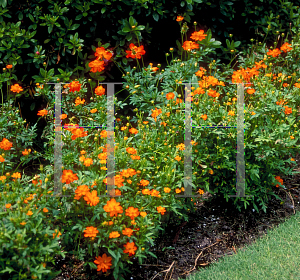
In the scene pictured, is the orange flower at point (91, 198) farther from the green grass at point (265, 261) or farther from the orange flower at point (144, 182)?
the green grass at point (265, 261)

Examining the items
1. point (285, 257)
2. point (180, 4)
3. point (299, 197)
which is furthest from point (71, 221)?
point (180, 4)

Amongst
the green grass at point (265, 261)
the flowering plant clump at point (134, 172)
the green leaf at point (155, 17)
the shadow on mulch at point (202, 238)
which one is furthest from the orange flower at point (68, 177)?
the green leaf at point (155, 17)

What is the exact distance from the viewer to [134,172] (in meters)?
2.46

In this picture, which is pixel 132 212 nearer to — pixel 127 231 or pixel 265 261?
pixel 127 231

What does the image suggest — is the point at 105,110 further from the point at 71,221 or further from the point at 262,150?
the point at 262,150

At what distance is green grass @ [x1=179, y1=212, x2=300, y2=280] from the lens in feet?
8.10

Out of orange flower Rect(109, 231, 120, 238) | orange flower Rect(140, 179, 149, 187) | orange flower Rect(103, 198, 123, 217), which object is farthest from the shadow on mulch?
orange flower Rect(140, 179, 149, 187)

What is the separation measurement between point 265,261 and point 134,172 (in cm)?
115

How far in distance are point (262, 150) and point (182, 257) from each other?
3.44 ft

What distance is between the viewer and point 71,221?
2.33 metres

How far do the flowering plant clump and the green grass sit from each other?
0.34 m

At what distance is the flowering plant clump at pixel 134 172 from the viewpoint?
2.14 m

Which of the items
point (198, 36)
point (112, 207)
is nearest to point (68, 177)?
point (112, 207)

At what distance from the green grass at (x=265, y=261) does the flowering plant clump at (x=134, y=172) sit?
0.34 m
